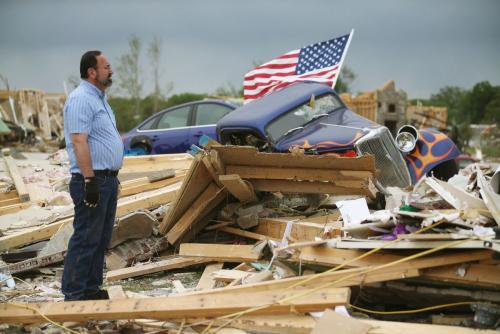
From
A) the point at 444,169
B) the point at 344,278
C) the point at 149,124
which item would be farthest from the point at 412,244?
the point at 149,124

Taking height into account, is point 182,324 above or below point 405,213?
below

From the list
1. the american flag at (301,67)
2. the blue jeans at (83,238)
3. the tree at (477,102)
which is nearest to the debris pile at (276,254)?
the blue jeans at (83,238)

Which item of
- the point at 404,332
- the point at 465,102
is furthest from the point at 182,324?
the point at 465,102

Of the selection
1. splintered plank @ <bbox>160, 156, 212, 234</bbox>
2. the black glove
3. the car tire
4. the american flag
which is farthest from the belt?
the american flag

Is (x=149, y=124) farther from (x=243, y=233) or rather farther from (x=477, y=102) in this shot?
(x=477, y=102)

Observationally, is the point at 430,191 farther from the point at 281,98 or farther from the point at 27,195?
the point at 27,195

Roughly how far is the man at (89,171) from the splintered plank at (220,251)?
1180 mm

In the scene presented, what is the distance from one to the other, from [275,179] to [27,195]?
451 cm

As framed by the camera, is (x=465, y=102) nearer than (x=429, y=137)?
No

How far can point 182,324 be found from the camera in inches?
168

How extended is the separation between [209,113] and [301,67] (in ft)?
8.08

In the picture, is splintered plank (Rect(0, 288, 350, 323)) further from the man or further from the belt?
the belt

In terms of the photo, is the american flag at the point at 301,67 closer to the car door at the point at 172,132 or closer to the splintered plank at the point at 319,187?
the car door at the point at 172,132

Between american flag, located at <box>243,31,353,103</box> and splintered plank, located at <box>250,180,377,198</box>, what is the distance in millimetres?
4655
